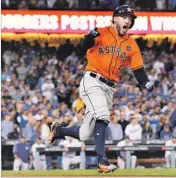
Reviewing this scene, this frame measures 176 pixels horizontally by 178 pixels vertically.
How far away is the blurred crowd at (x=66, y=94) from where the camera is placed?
15.9m

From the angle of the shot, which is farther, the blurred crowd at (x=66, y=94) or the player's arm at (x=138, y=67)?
the blurred crowd at (x=66, y=94)

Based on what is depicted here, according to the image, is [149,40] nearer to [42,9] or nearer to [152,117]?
[42,9]

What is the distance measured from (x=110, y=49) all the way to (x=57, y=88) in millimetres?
9885

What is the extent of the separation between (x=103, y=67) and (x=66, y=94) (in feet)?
32.0

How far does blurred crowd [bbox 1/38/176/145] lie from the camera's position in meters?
15.9

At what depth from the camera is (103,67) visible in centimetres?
853

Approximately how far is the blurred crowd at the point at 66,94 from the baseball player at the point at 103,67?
584 cm

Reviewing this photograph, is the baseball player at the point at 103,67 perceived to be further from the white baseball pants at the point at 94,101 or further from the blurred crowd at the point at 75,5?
the blurred crowd at the point at 75,5

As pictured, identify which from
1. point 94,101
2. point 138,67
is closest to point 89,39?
point 94,101

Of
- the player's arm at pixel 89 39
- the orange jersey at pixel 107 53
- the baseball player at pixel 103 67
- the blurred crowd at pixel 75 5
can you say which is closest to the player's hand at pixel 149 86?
the baseball player at pixel 103 67

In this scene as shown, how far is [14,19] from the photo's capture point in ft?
64.7

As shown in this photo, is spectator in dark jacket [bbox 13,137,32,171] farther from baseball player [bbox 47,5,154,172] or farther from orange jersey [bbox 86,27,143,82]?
orange jersey [bbox 86,27,143,82]

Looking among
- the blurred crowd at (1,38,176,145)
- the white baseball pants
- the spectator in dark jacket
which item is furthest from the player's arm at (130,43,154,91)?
the spectator in dark jacket

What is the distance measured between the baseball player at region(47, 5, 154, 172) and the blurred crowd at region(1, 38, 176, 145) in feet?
19.2
